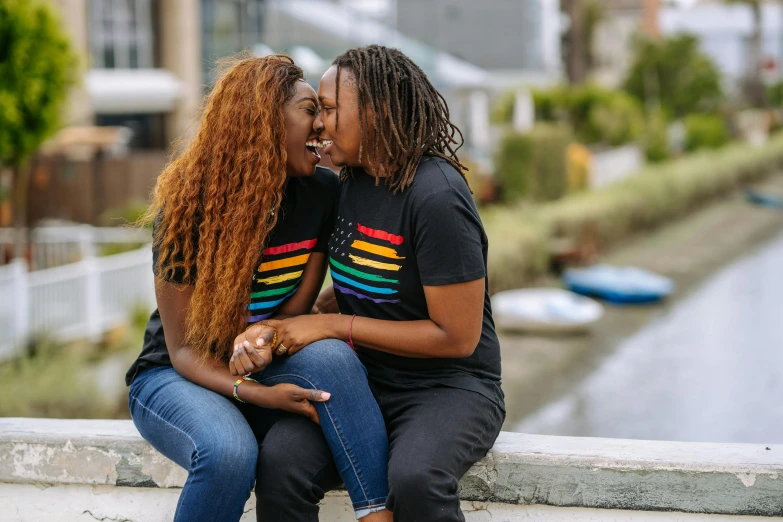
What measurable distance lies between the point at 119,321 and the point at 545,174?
32.9 feet

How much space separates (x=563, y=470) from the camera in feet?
8.47

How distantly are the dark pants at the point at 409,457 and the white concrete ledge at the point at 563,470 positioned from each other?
15 cm

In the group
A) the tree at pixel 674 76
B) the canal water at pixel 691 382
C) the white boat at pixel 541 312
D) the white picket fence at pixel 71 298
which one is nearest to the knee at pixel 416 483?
the white picket fence at pixel 71 298

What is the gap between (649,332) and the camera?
44.6 feet

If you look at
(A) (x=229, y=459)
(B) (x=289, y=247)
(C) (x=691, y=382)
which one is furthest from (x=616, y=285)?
(A) (x=229, y=459)

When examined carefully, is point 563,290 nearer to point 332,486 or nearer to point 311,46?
point 311,46

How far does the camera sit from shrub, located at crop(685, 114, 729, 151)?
100ft

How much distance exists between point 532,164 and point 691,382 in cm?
695

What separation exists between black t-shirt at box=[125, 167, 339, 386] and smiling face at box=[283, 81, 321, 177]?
64mm

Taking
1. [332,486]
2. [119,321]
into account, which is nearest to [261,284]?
[332,486]

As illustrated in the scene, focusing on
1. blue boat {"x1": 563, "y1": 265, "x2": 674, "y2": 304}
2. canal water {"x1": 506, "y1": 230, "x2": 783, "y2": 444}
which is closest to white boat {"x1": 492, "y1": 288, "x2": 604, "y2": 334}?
canal water {"x1": 506, "y1": 230, "x2": 783, "y2": 444}

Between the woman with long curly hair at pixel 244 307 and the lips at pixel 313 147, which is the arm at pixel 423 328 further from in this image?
the lips at pixel 313 147

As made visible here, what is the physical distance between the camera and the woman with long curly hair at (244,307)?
95.0 inches

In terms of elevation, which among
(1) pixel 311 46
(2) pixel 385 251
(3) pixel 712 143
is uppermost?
(2) pixel 385 251
